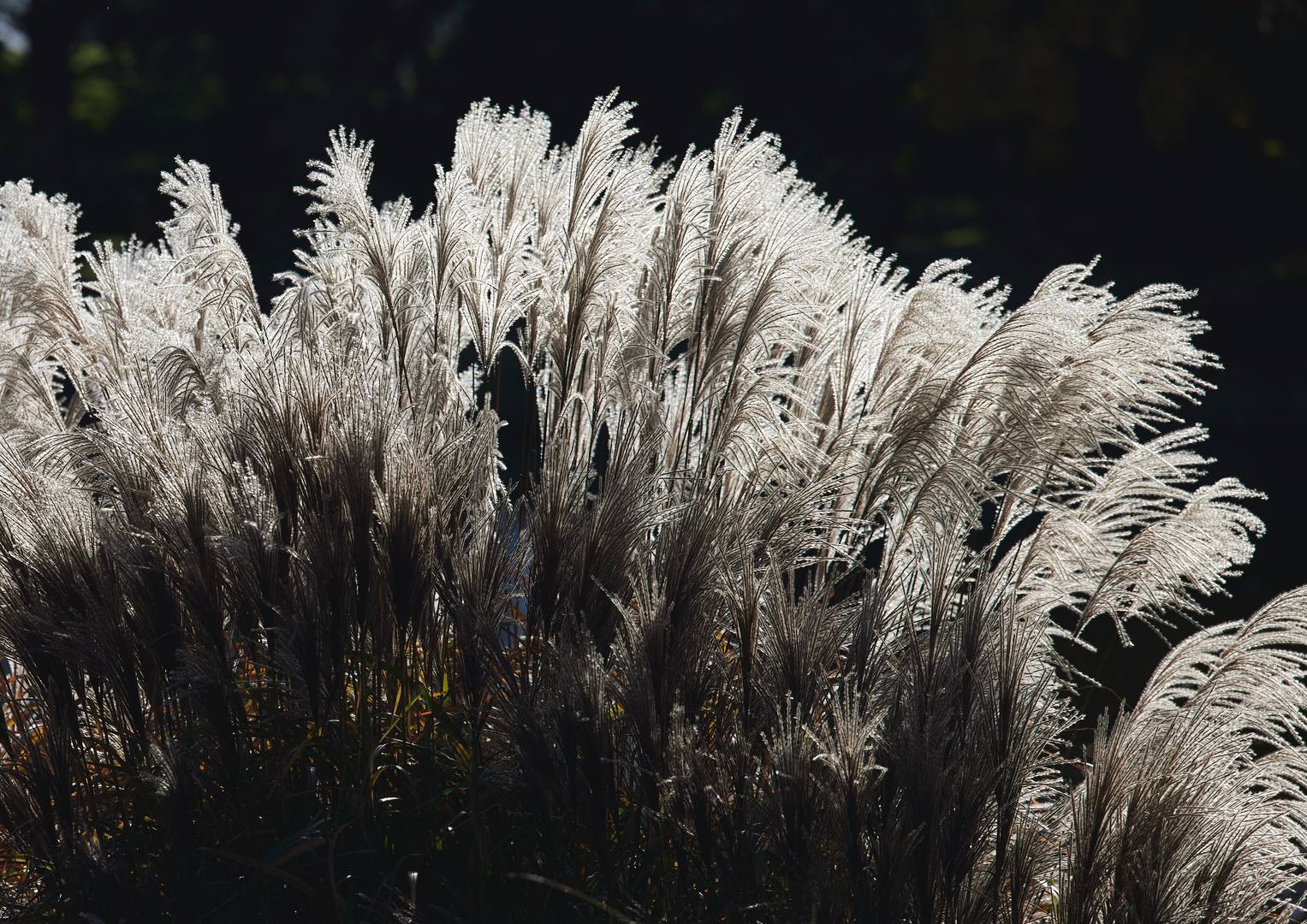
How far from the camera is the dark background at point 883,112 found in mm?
15664

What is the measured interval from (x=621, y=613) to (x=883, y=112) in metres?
18.8

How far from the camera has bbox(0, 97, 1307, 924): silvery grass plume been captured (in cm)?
247

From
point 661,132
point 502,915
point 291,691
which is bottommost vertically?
point 502,915

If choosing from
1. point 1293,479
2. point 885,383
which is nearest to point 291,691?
point 885,383

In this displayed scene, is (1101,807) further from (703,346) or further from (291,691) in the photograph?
(291,691)

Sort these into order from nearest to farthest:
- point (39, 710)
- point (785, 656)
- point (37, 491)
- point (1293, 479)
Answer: point (785, 656) < point (37, 491) < point (39, 710) < point (1293, 479)

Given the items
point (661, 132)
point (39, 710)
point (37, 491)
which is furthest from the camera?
point (661, 132)

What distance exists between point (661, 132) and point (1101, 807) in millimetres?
18240

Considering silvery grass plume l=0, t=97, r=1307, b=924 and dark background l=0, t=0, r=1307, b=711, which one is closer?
silvery grass plume l=0, t=97, r=1307, b=924

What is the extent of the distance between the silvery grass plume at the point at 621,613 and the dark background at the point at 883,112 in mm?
10748

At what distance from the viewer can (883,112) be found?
2008 cm

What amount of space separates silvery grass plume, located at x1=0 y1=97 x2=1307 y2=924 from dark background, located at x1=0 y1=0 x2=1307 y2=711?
1075cm

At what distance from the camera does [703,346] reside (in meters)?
3.16

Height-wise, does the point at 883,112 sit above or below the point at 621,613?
above
